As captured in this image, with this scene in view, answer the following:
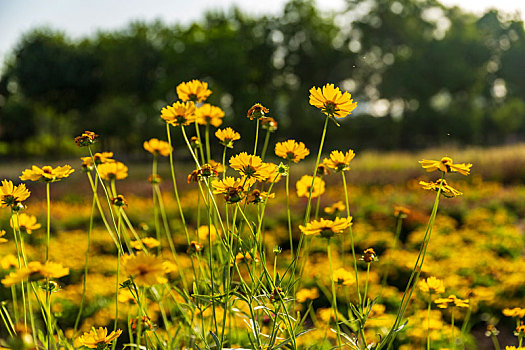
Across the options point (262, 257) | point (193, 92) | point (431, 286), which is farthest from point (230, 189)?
point (431, 286)

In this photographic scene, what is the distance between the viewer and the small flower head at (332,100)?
1.15 m

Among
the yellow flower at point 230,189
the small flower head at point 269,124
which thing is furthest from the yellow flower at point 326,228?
the small flower head at point 269,124

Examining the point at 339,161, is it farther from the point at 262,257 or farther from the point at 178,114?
the point at 178,114

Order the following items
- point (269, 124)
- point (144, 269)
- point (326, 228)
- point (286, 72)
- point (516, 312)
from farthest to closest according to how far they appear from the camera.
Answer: point (286, 72) → point (516, 312) → point (269, 124) → point (326, 228) → point (144, 269)

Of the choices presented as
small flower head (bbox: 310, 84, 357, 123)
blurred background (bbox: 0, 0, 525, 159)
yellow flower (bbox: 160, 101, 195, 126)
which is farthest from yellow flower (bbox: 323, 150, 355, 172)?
blurred background (bbox: 0, 0, 525, 159)

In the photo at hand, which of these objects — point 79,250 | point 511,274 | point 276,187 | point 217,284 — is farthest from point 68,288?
point 276,187

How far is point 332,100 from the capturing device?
115 cm

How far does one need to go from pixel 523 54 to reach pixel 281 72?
44.1 feet

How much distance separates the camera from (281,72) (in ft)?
68.7

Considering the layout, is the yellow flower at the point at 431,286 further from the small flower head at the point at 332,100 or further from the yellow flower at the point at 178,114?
the yellow flower at the point at 178,114

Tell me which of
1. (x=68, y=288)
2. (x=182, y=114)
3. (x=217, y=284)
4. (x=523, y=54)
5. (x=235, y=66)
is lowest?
(x=68, y=288)

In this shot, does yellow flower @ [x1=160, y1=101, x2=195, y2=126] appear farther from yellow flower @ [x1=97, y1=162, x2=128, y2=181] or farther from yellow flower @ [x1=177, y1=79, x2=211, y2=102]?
yellow flower @ [x1=97, y1=162, x2=128, y2=181]

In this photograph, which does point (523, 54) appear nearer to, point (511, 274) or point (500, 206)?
point (500, 206)

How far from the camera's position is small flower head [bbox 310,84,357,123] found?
1.15m
